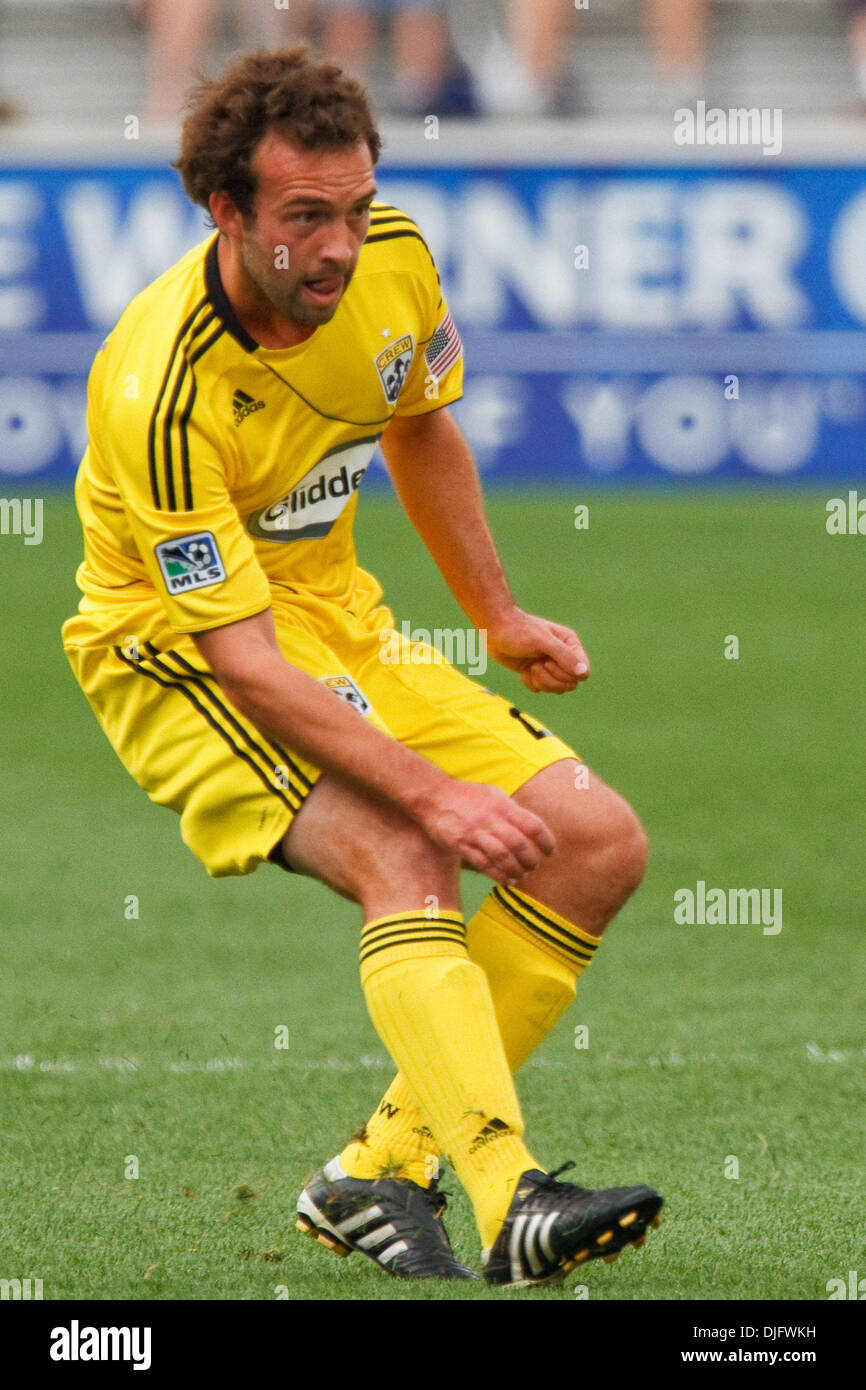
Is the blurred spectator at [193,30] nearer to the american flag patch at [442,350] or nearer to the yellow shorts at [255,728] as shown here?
the american flag patch at [442,350]

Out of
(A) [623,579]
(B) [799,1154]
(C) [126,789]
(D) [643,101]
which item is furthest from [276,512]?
(D) [643,101]

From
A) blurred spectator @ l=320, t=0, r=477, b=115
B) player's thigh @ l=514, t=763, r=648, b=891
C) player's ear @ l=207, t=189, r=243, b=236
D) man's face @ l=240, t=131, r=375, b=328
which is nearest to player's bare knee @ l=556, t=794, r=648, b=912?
player's thigh @ l=514, t=763, r=648, b=891

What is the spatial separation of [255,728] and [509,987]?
0.66 m

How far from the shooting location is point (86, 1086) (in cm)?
488

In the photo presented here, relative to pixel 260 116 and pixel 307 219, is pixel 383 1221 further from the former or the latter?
pixel 260 116

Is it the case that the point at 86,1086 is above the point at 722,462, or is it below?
below

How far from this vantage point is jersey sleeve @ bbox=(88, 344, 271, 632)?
3.36 meters

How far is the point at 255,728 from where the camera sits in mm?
3477

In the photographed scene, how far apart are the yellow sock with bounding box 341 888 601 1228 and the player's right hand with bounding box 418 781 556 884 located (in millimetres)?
455

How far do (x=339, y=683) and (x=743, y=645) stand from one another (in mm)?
7759

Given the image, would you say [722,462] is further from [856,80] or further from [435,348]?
[435,348]

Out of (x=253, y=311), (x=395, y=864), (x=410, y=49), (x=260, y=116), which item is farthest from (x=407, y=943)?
(x=410, y=49)

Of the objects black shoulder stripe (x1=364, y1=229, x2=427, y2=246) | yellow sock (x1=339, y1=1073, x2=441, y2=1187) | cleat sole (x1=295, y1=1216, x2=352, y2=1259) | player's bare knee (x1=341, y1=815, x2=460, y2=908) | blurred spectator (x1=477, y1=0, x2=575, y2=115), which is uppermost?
blurred spectator (x1=477, y1=0, x2=575, y2=115)

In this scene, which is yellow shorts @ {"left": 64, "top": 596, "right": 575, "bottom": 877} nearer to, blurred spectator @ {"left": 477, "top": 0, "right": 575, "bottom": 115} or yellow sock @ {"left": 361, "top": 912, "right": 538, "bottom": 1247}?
yellow sock @ {"left": 361, "top": 912, "right": 538, "bottom": 1247}
